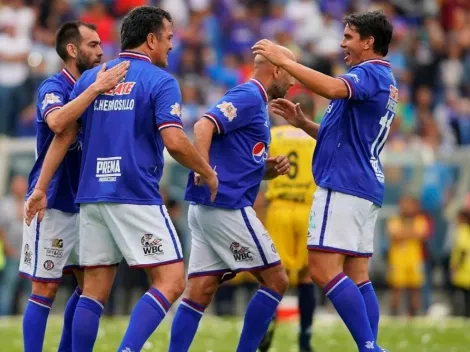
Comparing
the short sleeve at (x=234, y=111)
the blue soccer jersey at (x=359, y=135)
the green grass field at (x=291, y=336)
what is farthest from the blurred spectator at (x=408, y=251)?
the short sleeve at (x=234, y=111)

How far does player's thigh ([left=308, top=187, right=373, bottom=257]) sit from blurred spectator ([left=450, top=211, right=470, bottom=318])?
989 centimetres

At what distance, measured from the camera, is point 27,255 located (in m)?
9.93

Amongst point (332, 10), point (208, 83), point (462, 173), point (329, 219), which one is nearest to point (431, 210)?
point (462, 173)

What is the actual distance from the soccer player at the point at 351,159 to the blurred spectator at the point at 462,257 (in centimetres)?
956

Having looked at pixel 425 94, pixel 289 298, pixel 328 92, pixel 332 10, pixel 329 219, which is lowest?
pixel 289 298

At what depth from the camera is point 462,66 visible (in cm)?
2420

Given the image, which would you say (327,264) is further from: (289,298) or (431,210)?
(431,210)

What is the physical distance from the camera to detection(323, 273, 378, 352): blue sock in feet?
31.1

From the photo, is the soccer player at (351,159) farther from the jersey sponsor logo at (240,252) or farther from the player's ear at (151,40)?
the player's ear at (151,40)

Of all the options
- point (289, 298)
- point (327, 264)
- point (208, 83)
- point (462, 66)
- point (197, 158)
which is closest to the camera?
point (197, 158)

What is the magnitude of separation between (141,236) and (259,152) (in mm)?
1553

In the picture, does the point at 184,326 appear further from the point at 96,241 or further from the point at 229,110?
the point at 229,110

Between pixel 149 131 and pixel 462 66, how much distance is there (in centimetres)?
1613

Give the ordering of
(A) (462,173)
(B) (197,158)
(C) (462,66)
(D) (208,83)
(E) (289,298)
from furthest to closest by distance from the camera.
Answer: (C) (462,66) → (D) (208,83) → (A) (462,173) → (E) (289,298) → (B) (197,158)
